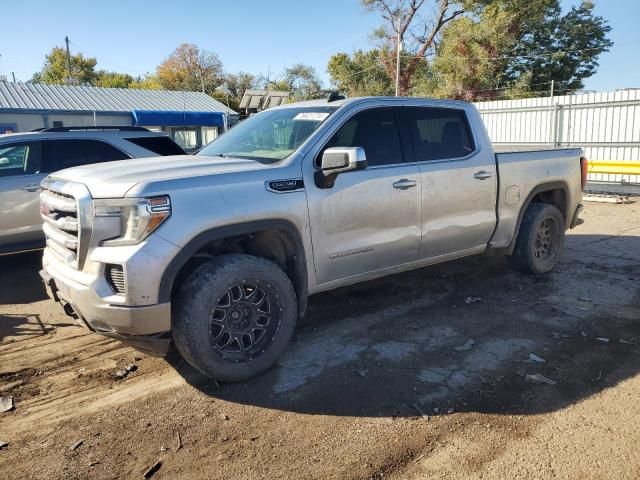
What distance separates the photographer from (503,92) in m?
34.4

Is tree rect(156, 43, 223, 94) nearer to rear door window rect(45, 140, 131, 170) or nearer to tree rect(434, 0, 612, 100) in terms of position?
tree rect(434, 0, 612, 100)

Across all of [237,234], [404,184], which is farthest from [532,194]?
[237,234]

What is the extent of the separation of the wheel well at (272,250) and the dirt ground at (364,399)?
2.12 ft

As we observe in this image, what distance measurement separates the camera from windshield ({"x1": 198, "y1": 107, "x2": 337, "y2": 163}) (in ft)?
14.1

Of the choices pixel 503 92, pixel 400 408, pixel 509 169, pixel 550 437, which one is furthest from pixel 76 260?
pixel 503 92

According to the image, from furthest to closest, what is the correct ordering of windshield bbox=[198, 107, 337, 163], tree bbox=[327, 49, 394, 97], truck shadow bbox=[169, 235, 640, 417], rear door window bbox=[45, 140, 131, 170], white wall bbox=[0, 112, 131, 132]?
1. tree bbox=[327, 49, 394, 97]
2. white wall bbox=[0, 112, 131, 132]
3. rear door window bbox=[45, 140, 131, 170]
4. windshield bbox=[198, 107, 337, 163]
5. truck shadow bbox=[169, 235, 640, 417]

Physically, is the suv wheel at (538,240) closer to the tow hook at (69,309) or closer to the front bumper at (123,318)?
the front bumper at (123,318)

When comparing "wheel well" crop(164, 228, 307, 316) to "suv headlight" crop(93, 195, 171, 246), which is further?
"wheel well" crop(164, 228, 307, 316)

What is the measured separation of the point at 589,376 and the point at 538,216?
2.49 metres

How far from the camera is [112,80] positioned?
69000mm

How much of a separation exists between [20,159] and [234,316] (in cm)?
499

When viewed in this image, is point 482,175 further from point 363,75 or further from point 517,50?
point 363,75

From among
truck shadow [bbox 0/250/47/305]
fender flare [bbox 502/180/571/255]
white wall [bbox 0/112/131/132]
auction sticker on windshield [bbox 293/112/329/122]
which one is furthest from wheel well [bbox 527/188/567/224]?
white wall [bbox 0/112/131/132]

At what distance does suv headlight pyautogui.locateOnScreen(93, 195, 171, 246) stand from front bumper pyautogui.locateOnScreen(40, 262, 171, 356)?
39cm
